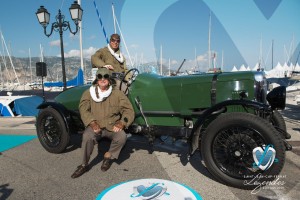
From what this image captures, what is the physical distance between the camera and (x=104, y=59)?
15.1ft

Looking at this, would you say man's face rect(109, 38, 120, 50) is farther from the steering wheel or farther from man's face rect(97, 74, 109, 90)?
man's face rect(97, 74, 109, 90)

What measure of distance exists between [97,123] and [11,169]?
1.44 metres

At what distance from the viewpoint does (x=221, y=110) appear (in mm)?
3297

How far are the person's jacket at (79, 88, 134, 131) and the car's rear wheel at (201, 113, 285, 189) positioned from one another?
3.98ft

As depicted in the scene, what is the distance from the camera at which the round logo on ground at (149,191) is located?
2.81 m

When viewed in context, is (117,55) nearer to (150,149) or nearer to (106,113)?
(106,113)

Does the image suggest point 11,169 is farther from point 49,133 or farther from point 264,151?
point 264,151

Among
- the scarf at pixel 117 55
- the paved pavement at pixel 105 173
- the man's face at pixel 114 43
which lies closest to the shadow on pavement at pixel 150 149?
the paved pavement at pixel 105 173

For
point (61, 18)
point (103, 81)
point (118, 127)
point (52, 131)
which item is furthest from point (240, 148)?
point (61, 18)

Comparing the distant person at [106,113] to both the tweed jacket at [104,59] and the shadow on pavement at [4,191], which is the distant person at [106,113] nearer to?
the tweed jacket at [104,59]

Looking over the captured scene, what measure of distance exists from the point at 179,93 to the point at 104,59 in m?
1.61

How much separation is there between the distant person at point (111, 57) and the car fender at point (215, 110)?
1838 mm

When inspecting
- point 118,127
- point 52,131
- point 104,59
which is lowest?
point 52,131

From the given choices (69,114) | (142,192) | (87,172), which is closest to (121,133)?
(87,172)
